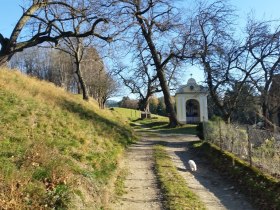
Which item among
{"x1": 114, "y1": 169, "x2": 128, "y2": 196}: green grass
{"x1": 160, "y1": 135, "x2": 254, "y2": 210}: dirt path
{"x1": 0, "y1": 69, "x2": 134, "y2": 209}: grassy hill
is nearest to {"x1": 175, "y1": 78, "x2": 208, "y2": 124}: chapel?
{"x1": 0, "y1": 69, "x2": 134, "y2": 209}: grassy hill

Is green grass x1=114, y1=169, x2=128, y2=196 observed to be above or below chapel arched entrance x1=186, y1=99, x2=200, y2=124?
below

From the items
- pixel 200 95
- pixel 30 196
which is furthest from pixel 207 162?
pixel 200 95

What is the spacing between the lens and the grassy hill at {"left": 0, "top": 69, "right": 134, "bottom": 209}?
23.5 feet

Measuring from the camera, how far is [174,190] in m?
10.5

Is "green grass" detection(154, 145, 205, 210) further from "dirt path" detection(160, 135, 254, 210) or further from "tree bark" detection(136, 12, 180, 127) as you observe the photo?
"tree bark" detection(136, 12, 180, 127)

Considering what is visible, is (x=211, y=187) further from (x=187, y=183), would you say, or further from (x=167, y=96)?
(x=167, y=96)

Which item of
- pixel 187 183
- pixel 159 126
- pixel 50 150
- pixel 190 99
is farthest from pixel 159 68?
pixel 50 150

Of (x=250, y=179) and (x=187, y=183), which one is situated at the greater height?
(x=250, y=179)

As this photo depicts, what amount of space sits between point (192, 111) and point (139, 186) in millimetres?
48866

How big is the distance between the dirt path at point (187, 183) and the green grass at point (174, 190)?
0.20m

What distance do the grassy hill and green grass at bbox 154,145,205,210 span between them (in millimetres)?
1524

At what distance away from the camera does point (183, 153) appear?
18.7 meters

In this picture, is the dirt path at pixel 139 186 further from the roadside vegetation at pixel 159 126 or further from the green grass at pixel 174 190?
the roadside vegetation at pixel 159 126

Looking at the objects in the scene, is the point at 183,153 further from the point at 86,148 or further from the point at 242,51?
the point at 242,51
